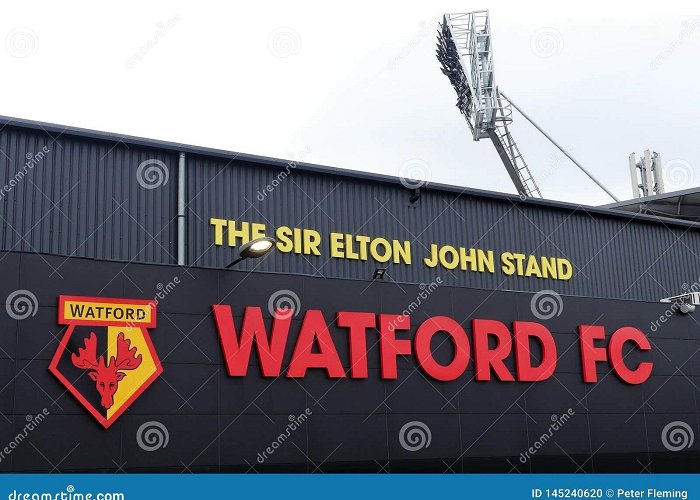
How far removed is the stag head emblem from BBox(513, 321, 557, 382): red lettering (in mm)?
6306

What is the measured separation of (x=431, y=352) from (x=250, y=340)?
3030 millimetres

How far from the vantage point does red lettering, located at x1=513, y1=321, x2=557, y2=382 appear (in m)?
15.5

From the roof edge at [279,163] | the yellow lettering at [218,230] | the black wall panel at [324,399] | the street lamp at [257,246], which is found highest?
the roof edge at [279,163]

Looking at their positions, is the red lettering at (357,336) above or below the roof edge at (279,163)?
below

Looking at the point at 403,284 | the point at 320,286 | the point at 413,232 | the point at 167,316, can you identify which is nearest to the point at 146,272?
the point at 167,316

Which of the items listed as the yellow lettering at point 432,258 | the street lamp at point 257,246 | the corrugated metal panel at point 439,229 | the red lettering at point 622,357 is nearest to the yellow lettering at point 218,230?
the corrugated metal panel at point 439,229

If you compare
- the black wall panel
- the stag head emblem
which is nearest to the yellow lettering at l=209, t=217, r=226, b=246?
the black wall panel

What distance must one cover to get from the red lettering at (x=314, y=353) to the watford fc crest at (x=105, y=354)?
207cm

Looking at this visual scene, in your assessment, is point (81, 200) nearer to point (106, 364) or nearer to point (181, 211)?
point (181, 211)

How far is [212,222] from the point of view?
51.5 ft

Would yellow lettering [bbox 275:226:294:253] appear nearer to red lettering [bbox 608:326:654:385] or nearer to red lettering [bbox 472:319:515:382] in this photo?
red lettering [bbox 472:319:515:382]

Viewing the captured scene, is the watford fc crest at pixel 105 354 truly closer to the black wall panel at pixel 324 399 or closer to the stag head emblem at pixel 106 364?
the stag head emblem at pixel 106 364

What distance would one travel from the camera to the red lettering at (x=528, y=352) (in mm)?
15516

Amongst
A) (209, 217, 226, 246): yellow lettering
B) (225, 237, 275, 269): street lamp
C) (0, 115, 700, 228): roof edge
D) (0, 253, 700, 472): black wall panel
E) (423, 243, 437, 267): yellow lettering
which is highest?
(0, 115, 700, 228): roof edge
